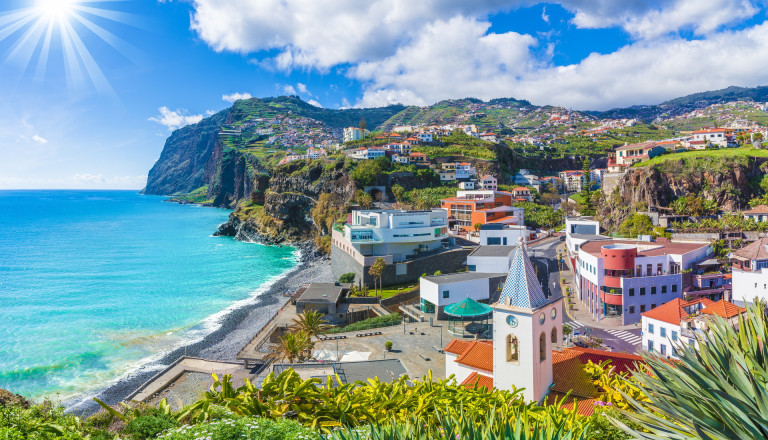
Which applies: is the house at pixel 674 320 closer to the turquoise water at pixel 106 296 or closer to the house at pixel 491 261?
the house at pixel 491 261

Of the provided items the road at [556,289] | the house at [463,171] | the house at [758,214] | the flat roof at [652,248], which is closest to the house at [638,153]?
the house at [758,214]

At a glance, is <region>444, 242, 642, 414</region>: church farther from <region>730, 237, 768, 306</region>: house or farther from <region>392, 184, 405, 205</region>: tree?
<region>392, 184, 405, 205</region>: tree

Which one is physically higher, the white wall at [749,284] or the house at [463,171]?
the house at [463,171]

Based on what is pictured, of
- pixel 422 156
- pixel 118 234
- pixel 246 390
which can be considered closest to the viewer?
pixel 246 390

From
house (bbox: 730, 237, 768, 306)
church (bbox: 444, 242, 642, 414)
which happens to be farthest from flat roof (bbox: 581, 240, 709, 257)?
church (bbox: 444, 242, 642, 414)

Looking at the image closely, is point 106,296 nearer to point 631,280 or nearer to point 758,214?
point 631,280

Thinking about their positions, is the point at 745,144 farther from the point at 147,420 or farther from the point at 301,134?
the point at 301,134

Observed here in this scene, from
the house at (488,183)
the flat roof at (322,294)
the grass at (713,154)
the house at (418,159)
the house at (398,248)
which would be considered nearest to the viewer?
the flat roof at (322,294)

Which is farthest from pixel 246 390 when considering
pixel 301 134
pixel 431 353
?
pixel 301 134
